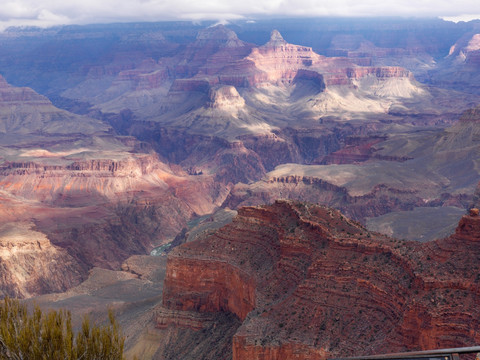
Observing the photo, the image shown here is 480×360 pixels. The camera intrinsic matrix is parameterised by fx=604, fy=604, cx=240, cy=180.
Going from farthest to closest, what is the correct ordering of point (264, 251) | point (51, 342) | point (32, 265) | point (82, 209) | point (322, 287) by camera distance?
point (82, 209), point (32, 265), point (264, 251), point (322, 287), point (51, 342)

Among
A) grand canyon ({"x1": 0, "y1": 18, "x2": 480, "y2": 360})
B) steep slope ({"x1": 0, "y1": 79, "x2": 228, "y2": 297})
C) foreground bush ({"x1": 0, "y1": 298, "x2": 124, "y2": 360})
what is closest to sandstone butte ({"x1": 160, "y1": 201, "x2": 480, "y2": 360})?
grand canyon ({"x1": 0, "y1": 18, "x2": 480, "y2": 360})

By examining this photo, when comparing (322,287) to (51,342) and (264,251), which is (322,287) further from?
(51,342)

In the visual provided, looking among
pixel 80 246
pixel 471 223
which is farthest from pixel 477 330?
pixel 80 246

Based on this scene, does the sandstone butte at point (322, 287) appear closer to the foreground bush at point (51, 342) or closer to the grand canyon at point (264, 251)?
the grand canyon at point (264, 251)

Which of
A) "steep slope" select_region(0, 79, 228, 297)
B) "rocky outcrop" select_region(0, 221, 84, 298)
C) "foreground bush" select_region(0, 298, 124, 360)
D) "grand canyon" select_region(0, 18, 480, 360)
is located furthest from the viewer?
"steep slope" select_region(0, 79, 228, 297)

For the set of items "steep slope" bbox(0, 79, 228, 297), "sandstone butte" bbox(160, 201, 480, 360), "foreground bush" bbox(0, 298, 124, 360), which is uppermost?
"foreground bush" bbox(0, 298, 124, 360)

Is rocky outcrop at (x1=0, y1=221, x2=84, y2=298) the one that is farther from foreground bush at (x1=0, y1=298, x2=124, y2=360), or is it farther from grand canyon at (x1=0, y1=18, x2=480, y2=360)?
foreground bush at (x1=0, y1=298, x2=124, y2=360)

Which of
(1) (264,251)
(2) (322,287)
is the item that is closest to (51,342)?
(2) (322,287)

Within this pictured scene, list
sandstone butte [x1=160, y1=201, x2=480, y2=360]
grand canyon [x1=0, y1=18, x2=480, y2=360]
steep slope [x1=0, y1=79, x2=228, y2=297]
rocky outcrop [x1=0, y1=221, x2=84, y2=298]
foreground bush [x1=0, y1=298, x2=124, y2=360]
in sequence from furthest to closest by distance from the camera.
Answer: steep slope [x1=0, y1=79, x2=228, y2=297]
rocky outcrop [x1=0, y1=221, x2=84, y2=298]
grand canyon [x1=0, y1=18, x2=480, y2=360]
sandstone butte [x1=160, y1=201, x2=480, y2=360]
foreground bush [x1=0, y1=298, x2=124, y2=360]
